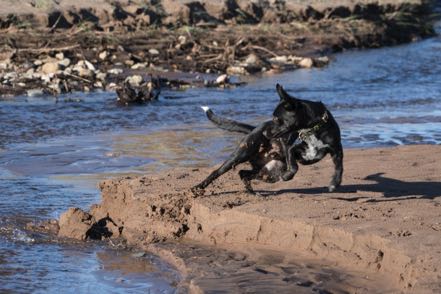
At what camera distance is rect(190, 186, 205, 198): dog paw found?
8.85 m

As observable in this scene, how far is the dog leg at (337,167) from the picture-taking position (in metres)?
8.38

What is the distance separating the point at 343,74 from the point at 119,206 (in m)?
13.9

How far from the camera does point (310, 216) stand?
7.91 metres

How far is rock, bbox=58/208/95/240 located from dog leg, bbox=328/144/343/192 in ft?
7.29

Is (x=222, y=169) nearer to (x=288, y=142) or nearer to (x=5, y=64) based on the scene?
(x=288, y=142)

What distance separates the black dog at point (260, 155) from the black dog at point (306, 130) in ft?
0.46

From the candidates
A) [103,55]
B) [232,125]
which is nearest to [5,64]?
[103,55]

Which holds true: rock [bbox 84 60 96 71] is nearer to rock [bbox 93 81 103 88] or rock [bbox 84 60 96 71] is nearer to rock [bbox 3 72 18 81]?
rock [bbox 93 81 103 88]

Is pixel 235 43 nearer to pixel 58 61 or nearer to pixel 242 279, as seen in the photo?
pixel 58 61

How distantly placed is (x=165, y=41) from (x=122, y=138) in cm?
957

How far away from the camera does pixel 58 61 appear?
19328mm

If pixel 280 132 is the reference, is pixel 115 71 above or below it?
below

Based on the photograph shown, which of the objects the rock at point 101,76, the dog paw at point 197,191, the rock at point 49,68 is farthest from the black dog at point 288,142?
the rock at point 49,68

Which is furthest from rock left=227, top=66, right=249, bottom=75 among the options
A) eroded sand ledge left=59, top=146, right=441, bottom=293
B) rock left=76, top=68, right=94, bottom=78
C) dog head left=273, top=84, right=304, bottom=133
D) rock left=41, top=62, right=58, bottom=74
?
dog head left=273, top=84, right=304, bottom=133
